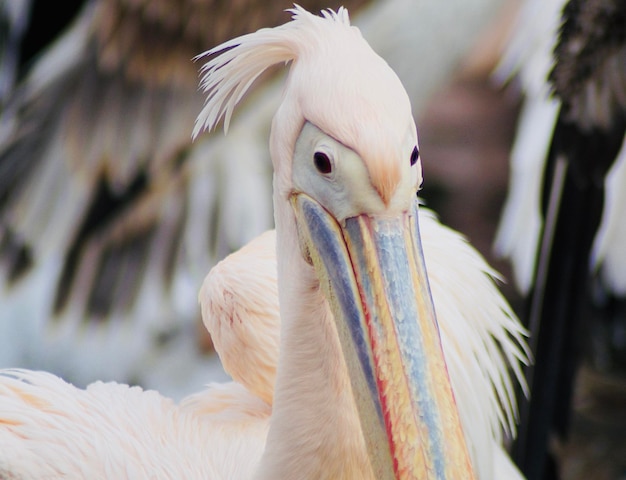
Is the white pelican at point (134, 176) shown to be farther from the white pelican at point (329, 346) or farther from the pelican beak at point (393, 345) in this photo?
the pelican beak at point (393, 345)

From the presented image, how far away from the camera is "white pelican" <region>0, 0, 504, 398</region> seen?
8.44 feet

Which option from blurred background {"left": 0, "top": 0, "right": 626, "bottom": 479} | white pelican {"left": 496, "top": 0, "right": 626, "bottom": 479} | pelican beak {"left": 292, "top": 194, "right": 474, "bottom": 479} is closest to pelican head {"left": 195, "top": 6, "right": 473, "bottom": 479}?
pelican beak {"left": 292, "top": 194, "right": 474, "bottom": 479}

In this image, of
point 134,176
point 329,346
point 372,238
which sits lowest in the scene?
point 329,346

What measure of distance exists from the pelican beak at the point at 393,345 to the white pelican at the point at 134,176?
5.41 feet

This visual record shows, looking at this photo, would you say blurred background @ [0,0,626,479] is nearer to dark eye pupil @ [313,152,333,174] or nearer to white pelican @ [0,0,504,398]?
white pelican @ [0,0,504,398]

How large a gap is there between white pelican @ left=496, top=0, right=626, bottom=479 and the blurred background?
15cm

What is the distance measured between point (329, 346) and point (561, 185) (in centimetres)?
153

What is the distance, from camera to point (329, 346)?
1095 mm

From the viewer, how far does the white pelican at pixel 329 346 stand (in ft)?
3.16

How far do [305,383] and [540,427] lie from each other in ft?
4.71

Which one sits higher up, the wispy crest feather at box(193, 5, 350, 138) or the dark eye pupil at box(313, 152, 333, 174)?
the wispy crest feather at box(193, 5, 350, 138)

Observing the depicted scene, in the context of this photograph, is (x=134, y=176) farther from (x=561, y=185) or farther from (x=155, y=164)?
(x=561, y=185)

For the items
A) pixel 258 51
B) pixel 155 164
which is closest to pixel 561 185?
pixel 155 164

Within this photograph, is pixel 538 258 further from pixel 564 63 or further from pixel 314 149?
pixel 314 149
